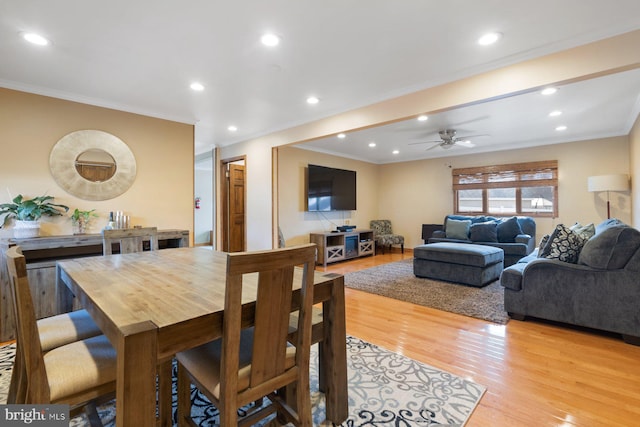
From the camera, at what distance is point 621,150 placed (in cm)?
509

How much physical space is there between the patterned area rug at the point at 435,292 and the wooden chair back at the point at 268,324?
2.47 meters

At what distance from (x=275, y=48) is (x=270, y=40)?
12 centimetres

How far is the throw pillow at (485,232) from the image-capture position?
18.0 feet

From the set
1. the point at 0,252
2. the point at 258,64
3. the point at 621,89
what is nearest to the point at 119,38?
the point at 258,64

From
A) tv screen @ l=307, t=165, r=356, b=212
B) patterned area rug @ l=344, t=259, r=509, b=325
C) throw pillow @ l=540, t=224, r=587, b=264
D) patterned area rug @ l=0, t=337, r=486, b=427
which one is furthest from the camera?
tv screen @ l=307, t=165, r=356, b=212

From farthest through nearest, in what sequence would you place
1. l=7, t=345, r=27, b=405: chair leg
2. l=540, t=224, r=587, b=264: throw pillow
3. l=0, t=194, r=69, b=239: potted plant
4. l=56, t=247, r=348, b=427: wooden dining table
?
l=0, t=194, r=69, b=239: potted plant < l=540, t=224, r=587, b=264: throw pillow < l=7, t=345, r=27, b=405: chair leg < l=56, t=247, r=348, b=427: wooden dining table

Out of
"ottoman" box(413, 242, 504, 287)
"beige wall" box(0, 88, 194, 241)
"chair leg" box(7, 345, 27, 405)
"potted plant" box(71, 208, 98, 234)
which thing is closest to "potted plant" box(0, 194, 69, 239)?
Answer: "beige wall" box(0, 88, 194, 241)

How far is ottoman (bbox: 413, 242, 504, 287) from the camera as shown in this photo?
4008mm

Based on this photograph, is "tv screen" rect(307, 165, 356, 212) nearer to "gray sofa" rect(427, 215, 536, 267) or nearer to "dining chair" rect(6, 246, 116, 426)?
"gray sofa" rect(427, 215, 536, 267)

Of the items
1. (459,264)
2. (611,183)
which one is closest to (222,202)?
(459,264)

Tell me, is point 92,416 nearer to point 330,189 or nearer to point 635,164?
point 330,189

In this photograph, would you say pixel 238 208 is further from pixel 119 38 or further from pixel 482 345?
pixel 482 345

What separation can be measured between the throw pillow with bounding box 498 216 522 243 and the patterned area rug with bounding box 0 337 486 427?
4.32 m

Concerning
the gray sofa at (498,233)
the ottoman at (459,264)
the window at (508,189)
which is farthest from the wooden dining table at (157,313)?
the window at (508,189)
